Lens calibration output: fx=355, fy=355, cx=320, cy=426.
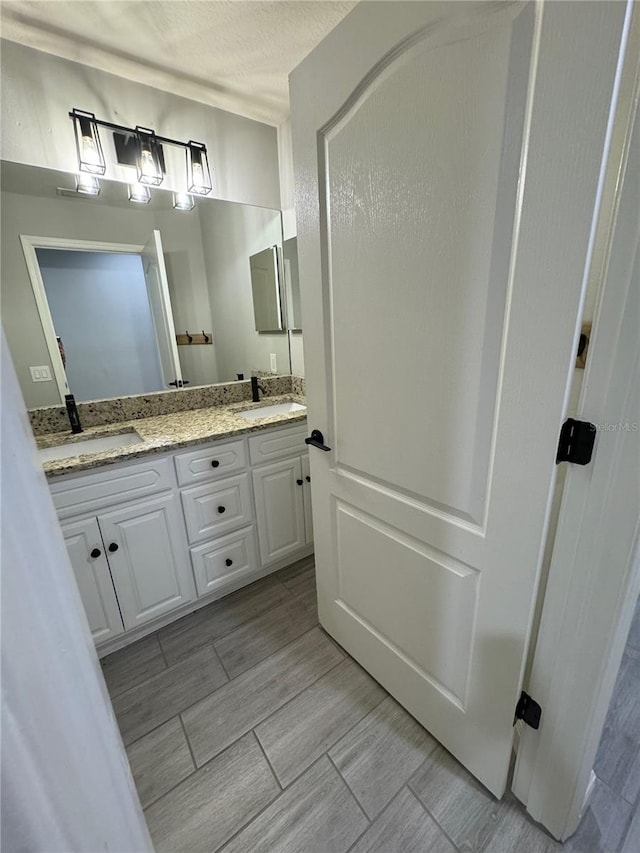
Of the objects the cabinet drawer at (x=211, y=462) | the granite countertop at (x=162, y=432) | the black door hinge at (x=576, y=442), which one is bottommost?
the cabinet drawer at (x=211, y=462)

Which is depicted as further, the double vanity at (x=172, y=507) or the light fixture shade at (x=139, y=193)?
the light fixture shade at (x=139, y=193)

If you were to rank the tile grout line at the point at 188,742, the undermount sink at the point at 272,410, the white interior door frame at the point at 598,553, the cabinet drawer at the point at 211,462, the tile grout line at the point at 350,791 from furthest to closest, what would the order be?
the undermount sink at the point at 272,410
the cabinet drawer at the point at 211,462
the tile grout line at the point at 188,742
the tile grout line at the point at 350,791
the white interior door frame at the point at 598,553

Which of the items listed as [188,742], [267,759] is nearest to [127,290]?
[188,742]

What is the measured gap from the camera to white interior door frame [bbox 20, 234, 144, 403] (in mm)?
1521

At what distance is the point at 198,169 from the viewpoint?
1765 mm

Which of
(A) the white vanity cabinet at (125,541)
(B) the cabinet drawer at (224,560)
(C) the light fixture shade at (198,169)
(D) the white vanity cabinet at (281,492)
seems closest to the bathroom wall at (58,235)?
(C) the light fixture shade at (198,169)

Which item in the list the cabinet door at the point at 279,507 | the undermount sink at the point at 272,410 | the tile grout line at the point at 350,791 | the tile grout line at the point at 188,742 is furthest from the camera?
the undermount sink at the point at 272,410

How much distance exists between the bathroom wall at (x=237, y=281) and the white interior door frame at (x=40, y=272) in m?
0.50

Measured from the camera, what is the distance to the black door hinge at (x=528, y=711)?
0.90 m

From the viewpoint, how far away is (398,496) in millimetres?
1059

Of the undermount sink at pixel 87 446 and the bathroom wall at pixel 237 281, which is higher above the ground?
the bathroom wall at pixel 237 281

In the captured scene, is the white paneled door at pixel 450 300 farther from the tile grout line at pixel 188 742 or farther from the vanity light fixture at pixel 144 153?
the vanity light fixture at pixel 144 153

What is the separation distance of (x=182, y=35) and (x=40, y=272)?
108 centimetres

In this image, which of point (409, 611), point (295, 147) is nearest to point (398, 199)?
point (295, 147)
